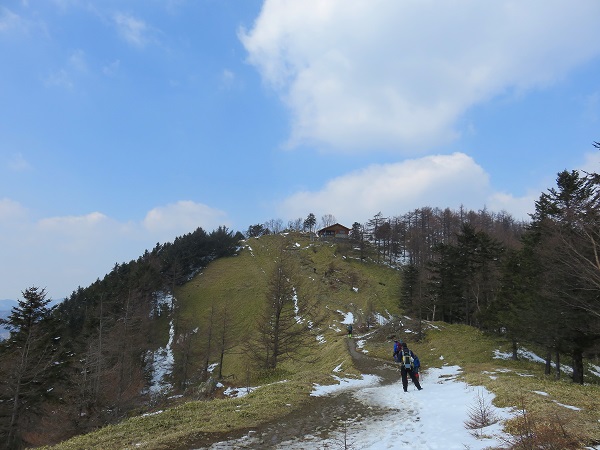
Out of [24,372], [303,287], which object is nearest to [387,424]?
[24,372]

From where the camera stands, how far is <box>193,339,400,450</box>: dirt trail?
8.19 m

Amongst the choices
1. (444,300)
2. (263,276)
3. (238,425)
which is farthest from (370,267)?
(238,425)

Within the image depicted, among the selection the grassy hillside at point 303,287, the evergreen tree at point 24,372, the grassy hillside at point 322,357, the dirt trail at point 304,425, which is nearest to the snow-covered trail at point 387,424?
the dirt trail at point 304,425

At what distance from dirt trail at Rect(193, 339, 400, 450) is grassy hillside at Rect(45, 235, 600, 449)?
1.47ft

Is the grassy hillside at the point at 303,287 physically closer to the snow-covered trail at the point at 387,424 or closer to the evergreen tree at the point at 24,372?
the evergreen tree at the point at 24,372

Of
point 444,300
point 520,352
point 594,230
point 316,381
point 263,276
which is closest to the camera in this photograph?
point 594,230

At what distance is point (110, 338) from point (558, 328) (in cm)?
3904

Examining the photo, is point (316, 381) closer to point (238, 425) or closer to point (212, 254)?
point (238, 425)

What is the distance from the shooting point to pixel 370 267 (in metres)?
83.6

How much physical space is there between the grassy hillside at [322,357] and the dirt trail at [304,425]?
0.45 meters

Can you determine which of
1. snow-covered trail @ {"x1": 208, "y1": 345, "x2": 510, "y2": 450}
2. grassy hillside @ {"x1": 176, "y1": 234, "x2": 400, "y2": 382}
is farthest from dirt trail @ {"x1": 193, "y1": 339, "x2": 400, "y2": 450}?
grassy hillside @ {"x1": 176, "y1": 234, "x2": 400, "y2": 382}

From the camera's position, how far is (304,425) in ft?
32.2

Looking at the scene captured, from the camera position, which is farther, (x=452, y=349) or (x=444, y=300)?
(x=444, y=300)

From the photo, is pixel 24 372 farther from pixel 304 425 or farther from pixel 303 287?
pixel 303 287
